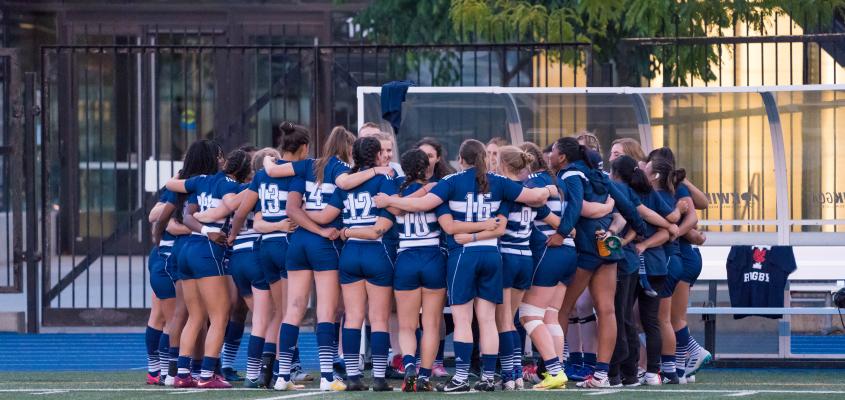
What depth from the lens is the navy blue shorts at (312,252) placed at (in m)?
9.84

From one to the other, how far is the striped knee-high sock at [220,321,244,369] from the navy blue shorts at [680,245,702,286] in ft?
10.4

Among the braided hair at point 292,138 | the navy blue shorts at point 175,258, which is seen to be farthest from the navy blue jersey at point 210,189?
the braided hair at point 292,138

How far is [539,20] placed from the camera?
584 inches

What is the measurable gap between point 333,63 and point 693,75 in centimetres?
355

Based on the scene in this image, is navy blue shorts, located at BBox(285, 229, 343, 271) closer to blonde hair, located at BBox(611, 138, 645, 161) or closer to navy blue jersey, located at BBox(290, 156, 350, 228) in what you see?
navy blue jersey, located at BBox(290, 156, 350, 228)

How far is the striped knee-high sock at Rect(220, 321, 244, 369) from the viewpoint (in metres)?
10.9

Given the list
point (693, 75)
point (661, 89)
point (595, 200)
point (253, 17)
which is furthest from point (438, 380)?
point (253, 17)

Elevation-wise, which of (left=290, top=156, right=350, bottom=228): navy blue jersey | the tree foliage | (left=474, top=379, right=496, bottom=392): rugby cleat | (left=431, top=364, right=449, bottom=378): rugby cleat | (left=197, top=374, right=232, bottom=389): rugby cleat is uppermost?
the tree foliage

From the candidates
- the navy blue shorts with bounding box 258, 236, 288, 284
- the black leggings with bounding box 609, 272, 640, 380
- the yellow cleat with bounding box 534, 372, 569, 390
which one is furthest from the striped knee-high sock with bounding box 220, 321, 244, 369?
the black leggings with bounding box 609, 272, 640, 380

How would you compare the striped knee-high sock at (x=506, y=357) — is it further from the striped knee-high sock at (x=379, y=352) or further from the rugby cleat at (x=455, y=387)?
the striped knee-high sock at (x=379, y=352)

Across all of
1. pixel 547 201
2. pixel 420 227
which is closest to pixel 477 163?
pixel 420 227

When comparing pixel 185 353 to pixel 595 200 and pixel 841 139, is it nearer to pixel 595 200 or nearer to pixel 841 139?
pixel 595 200

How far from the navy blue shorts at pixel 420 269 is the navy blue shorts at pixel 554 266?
2.61 ft

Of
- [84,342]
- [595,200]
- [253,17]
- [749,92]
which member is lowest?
[84,342]
